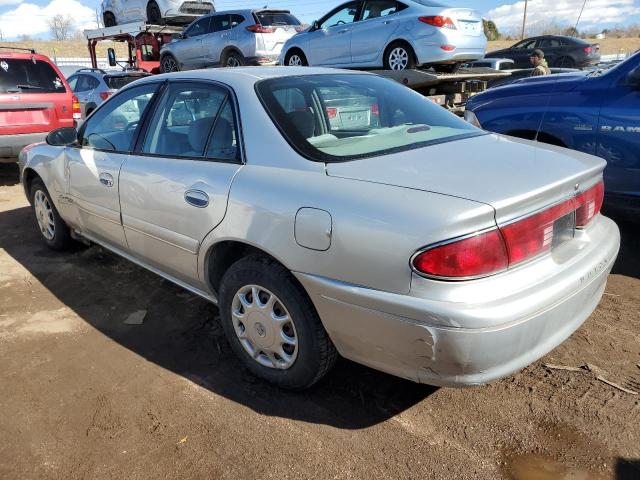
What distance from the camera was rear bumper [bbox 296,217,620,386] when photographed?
2006 millimetres

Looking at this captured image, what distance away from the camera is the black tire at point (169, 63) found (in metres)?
14.0

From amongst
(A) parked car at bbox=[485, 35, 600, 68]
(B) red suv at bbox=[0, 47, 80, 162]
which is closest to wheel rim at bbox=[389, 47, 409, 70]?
(B) red suv at bbox=[0, 47, 80, 162]

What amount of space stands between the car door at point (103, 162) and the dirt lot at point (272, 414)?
30.0 inches

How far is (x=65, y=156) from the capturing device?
4266 millimetres

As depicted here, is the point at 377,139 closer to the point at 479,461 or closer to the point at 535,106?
the point at 479,461

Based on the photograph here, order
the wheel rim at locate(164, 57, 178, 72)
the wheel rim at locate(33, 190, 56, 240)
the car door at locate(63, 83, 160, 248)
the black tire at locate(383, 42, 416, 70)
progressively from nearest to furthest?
the car door at locate(63, 83, 160, 248) < the wheel rim at locate(33, 190, 56, 240) < the black tire at locate(383, 42, 416, 70) < the wheel rim at locate(164, 57, 178, 72)

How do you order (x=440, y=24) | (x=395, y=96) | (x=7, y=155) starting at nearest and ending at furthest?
(x=395, y=96) → (x=7, y=155) → (x=440, y=24)

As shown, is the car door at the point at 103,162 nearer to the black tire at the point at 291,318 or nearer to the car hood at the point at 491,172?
the black tire at the point at 291,318

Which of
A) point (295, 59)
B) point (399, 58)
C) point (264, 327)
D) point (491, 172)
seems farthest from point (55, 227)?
point (295, 59)

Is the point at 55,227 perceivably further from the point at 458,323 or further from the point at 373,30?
the point at 373,30

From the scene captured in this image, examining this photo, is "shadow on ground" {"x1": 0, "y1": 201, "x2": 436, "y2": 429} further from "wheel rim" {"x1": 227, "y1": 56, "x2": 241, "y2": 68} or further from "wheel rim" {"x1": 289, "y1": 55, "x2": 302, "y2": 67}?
"wheel rim" {"x1": 227, "y1": 56, "x2": 241, "y2": 68}

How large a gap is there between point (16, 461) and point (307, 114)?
2143 mm

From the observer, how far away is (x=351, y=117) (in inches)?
122

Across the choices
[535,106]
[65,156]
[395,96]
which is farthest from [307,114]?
[535,106]
